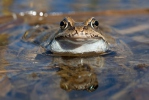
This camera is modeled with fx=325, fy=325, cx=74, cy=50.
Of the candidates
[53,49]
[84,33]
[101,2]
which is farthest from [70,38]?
[101,2]

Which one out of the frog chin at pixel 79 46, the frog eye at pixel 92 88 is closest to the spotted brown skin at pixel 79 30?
the frog chin at pixel 79 46

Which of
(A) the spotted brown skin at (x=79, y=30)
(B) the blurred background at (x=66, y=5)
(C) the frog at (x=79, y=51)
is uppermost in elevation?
(B) the blurred background at (x=66, y=5)

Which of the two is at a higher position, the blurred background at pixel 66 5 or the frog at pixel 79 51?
the blurred background at pixel 66 5

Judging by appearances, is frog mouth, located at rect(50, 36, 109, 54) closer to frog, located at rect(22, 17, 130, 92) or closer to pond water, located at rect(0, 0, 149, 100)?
frog, located at rect(22, 17, 130, 92)

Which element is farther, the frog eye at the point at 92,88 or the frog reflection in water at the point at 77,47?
the frog reflection in water at the point at 77,47

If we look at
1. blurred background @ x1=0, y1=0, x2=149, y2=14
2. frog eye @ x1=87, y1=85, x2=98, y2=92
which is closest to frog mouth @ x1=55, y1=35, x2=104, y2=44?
frog eye @ x1=87, y1=85, x2=98, y2=92

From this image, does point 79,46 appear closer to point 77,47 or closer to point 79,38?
point 77,47

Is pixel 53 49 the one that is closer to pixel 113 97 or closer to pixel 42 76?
pixel 42 76

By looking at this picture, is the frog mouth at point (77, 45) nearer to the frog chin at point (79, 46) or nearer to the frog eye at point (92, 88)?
the frog chin at point (79, 46)

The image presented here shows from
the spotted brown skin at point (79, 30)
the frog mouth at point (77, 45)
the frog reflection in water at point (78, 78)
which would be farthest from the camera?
the frog mouth at point (77, 45)
